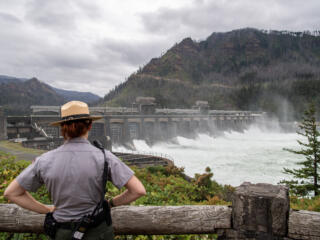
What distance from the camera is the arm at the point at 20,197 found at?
7.97 feet

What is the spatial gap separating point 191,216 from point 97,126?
42.8m

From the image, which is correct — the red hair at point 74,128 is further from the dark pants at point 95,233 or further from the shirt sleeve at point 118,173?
the dark pants at point 95,233

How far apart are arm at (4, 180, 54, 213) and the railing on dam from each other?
1.05 meters

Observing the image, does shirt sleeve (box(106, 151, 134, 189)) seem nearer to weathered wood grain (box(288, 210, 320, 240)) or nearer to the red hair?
the red hair

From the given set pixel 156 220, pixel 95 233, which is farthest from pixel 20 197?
pixel 156 220

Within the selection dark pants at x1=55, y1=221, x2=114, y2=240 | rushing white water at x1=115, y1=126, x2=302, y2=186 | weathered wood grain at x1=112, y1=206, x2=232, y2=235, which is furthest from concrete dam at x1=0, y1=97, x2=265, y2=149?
dark pants at x1=55, y1=221, x2=114, y2=240

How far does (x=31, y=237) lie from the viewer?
4.14 metres

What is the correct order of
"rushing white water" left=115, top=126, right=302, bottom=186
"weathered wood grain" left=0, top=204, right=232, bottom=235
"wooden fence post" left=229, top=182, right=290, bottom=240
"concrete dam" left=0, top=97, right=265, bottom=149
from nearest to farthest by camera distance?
"wooden fence post" left=229, top=182, right=290, bottom=240 → "weathered wood grain" left=0, top=204, right=232, bottom=235 → "rushing white water" left=115, top=126, right=302, bottom=186 → "concrete dam" left=0, top=97, right=265, bottom=149

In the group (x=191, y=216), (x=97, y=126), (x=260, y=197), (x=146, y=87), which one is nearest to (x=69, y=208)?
(x=191, y=216)

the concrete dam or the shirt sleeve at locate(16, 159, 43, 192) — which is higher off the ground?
the shirt sleeve at locate(16, 159, 43, 192)

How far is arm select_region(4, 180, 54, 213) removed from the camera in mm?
2429

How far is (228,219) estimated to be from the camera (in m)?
3.06

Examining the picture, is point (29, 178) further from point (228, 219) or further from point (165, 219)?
point (228, 219)

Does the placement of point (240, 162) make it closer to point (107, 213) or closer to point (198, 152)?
point (198, 152)
